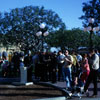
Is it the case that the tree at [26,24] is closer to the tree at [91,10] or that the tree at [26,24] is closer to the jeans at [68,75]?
the tree at [91,10]

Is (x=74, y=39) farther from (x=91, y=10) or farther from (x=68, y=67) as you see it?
(x=68, y=67)

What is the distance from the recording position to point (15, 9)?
52312 mm

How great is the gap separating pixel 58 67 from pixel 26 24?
38.9 meters

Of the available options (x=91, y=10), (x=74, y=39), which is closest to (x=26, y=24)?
(x=91, y=10)

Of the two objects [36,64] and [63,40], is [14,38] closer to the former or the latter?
[63,40]

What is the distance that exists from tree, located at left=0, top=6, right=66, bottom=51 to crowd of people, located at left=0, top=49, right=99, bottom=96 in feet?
113

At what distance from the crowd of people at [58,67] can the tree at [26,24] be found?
3444 centimetres

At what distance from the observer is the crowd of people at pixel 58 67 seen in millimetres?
10367

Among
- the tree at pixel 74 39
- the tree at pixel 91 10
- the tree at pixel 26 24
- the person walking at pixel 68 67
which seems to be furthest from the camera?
the tree at pixel 74 39

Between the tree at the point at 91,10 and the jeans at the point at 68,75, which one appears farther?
the tree at the point at 91,10

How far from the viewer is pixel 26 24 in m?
53.7

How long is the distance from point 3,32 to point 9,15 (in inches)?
162

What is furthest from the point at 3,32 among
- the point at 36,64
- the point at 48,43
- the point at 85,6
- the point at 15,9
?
the point at 36,64

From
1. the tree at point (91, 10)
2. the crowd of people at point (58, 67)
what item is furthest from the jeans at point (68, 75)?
the tree at point (91, 10)
